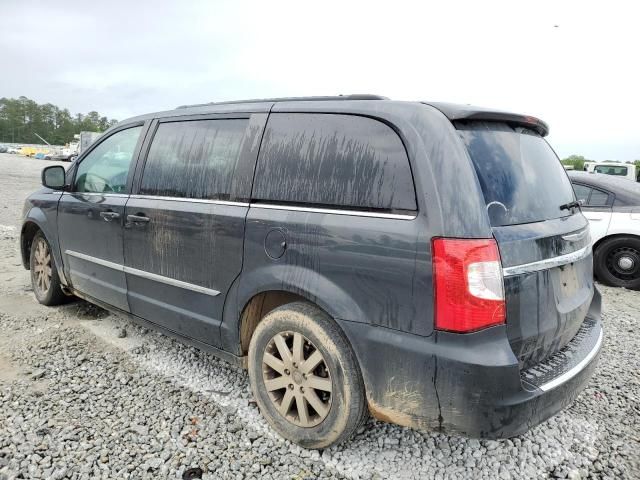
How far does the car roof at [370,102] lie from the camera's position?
2.22m

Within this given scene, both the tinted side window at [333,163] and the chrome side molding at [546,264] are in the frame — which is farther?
the tinted side window at [333,163]

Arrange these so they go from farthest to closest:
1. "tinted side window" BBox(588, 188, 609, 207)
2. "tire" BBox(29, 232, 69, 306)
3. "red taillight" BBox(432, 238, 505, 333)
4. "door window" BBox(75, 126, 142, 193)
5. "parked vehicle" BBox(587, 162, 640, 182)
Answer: "parked vehicle" BBox(587, 162, 640, 182), "tinted side window" BBox(588, 188, 609, 207), "tire" BBox(29, 232, 69, 306), "door window" BBox(75, 126, 142, 193), "red taillight" BBox(432, 238, 505, 333)

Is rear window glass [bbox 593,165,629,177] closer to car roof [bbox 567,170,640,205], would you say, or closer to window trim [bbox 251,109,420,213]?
car roof [bbox 567,170,640,205]

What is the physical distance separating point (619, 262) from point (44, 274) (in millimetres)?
6767

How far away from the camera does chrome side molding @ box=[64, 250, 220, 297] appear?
2.86 metres

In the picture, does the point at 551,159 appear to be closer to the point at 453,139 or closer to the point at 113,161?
the point at 453,139

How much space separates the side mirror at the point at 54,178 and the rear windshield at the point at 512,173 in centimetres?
345

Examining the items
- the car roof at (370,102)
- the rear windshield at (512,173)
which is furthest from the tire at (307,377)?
the car roof at (370,102)

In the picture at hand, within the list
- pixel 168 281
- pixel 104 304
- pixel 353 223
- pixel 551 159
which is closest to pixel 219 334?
pixel 168 281

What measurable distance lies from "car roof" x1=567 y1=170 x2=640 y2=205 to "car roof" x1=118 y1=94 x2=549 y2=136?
14.2 ft

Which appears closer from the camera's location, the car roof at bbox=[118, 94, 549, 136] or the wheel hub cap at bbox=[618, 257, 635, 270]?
the car roof at bbox=[118, 94, 549, 136]

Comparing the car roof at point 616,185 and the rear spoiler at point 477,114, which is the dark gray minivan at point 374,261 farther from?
the car roof at point 616,185

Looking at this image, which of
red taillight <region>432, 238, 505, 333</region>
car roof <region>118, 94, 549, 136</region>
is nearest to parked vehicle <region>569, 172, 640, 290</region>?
car roof <region>118, 94, 549, 136</region>

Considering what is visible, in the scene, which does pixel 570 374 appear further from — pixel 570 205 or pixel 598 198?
pixel 598 198
